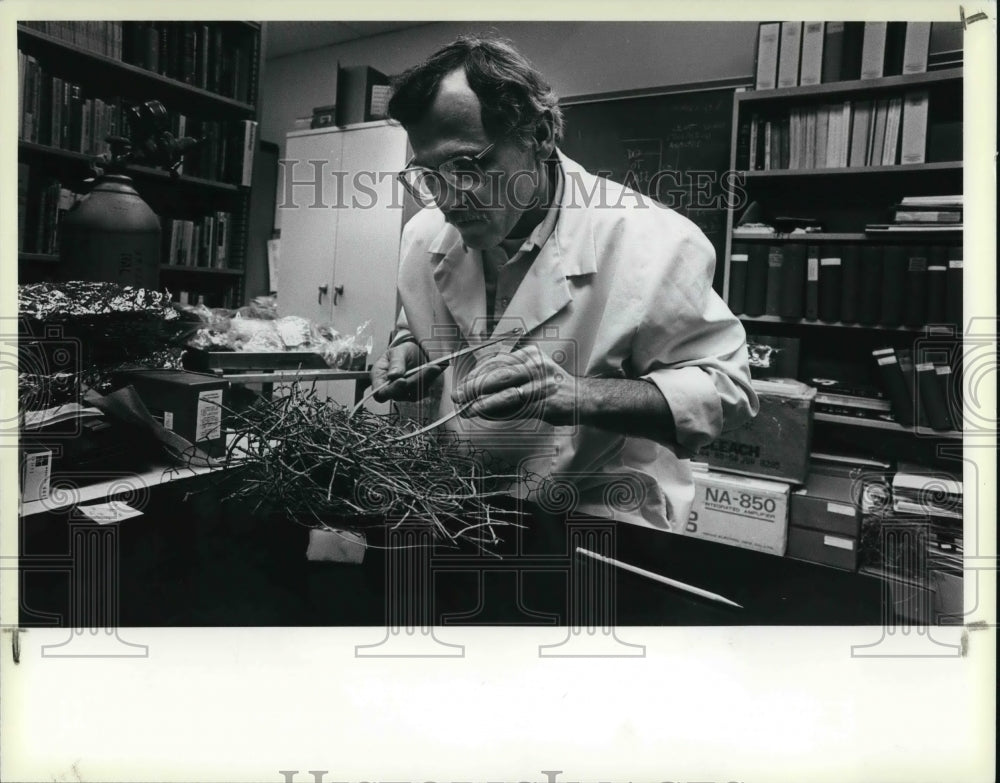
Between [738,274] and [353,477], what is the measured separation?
37.6 inches

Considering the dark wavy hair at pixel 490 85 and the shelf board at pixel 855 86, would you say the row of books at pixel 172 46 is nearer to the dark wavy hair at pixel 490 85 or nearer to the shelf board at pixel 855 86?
the dark wavy hair at pixel 490 85

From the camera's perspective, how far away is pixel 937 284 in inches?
45.0

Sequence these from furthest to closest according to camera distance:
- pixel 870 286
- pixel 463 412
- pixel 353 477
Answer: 1. pixel 870 286
2. pixel 463 412
3. pixel 353 477

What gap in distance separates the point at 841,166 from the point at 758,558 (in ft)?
3.06

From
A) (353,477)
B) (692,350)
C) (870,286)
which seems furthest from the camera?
(870,286)

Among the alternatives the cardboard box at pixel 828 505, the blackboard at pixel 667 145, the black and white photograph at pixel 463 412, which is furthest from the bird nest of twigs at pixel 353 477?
the cardboard box at pixel 828 505

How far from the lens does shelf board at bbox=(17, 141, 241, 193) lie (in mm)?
1123

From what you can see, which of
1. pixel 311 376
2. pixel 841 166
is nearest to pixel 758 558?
pixel 311 376

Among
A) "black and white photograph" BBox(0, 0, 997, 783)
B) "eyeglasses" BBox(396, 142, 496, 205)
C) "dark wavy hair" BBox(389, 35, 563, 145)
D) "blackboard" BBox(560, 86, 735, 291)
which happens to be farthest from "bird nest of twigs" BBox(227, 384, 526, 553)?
"blackboard" BBox(560, 86, 735, 291)

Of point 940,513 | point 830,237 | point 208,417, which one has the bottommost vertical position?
point 940,513

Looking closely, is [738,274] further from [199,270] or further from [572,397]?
[199,270]

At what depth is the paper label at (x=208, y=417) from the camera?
3.62 feet

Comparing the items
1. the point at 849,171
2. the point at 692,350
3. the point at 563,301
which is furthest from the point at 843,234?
the point at 563,301

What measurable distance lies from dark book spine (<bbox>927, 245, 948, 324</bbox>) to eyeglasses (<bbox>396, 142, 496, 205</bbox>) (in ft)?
2.77
